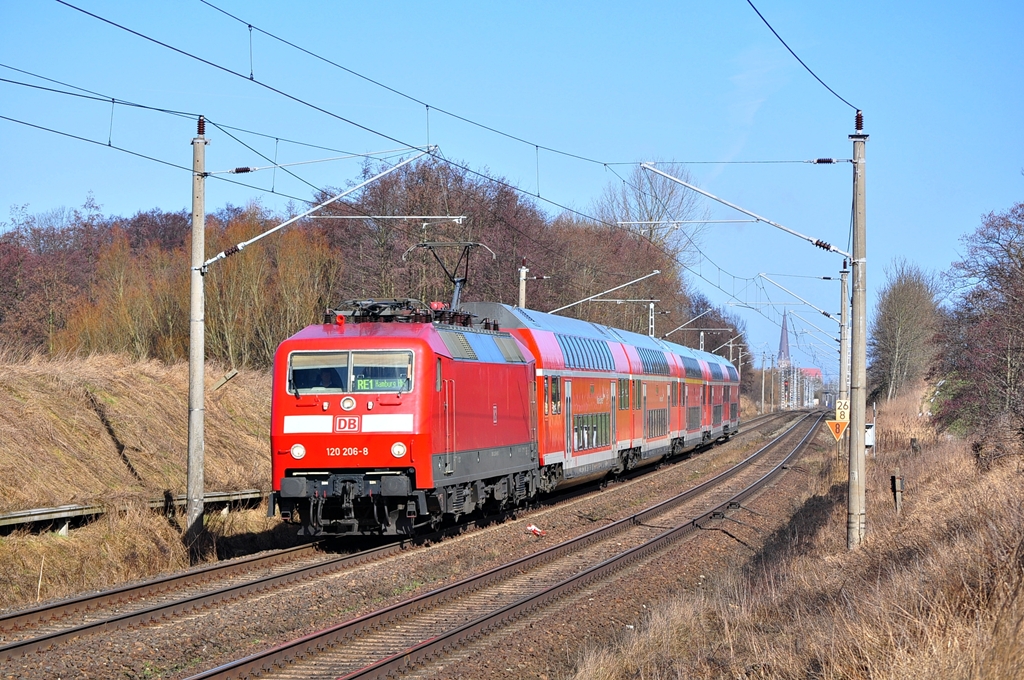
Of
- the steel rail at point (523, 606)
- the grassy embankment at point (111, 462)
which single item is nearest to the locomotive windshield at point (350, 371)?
the grassy embankment at point (111, 462)

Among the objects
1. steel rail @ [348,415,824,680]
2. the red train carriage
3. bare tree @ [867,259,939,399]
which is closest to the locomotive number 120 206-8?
the red train carriage

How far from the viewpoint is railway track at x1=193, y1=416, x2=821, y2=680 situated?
31.2 ft

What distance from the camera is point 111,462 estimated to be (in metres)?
20.5

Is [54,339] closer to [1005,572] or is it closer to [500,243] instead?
[500,243]

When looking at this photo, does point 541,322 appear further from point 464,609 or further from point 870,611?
point 870,611

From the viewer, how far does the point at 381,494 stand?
15.1 metres

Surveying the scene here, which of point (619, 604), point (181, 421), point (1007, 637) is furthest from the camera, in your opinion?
point (181, 421)

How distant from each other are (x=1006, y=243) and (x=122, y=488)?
88.1ft

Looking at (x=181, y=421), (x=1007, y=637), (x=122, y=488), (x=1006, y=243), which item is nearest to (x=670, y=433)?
(x=1006, y=243)

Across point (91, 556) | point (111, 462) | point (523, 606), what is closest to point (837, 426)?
point (523, 606)

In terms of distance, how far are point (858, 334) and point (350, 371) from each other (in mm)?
7781

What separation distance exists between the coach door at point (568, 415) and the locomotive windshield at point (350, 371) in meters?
7.47

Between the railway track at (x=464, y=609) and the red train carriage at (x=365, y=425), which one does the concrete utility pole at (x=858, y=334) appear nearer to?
the railway track at (x=464, y=609)

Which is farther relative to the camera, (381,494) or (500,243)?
(500,243)
